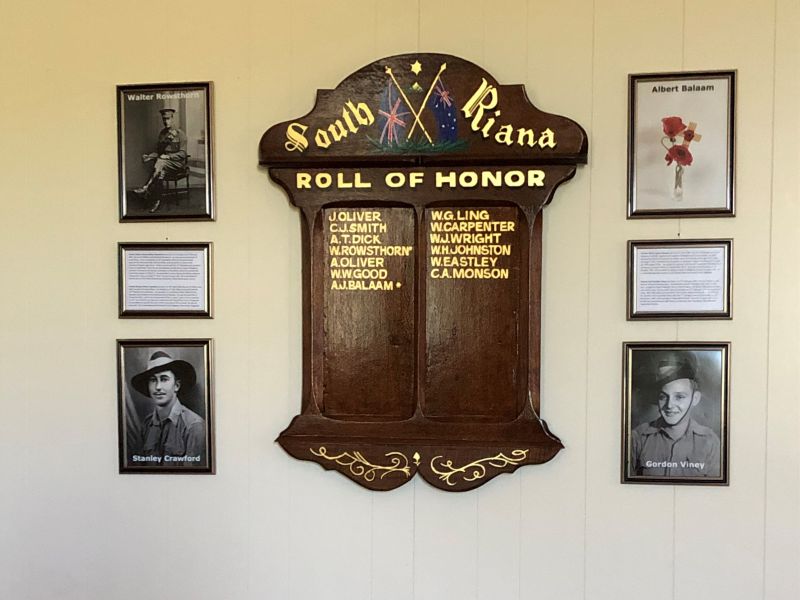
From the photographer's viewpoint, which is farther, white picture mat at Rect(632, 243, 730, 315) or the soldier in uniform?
the soldier in uniform

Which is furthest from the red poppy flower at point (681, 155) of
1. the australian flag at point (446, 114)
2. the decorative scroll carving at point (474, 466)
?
the decorative scroll carving at point (474, 466)

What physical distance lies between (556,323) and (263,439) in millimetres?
908

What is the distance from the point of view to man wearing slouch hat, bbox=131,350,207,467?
1.64 metres

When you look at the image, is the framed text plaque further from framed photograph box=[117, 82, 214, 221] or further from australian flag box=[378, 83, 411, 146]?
framed photograph box=[117, 82, 214, 221]

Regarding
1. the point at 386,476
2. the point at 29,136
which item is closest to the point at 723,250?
the point at 386,476

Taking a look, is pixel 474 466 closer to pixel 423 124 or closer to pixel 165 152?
pixel 423 124

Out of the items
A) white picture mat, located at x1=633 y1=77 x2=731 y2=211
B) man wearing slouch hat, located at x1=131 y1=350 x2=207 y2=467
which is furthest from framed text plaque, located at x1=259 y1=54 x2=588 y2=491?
man wearing slouch hat, located at x1=131 y1=350 x2=207 y2=467

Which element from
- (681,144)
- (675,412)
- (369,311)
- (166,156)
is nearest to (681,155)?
(681,144)

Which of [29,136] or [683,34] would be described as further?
[29,136]

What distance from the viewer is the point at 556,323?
156 centimetres

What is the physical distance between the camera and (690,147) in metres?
1.51

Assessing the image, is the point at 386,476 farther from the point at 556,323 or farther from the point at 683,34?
the point at 683,34

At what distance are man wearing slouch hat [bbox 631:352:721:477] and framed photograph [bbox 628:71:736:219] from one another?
0.42 metres

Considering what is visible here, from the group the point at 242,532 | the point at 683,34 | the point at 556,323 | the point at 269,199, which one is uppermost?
the point at 683,34
